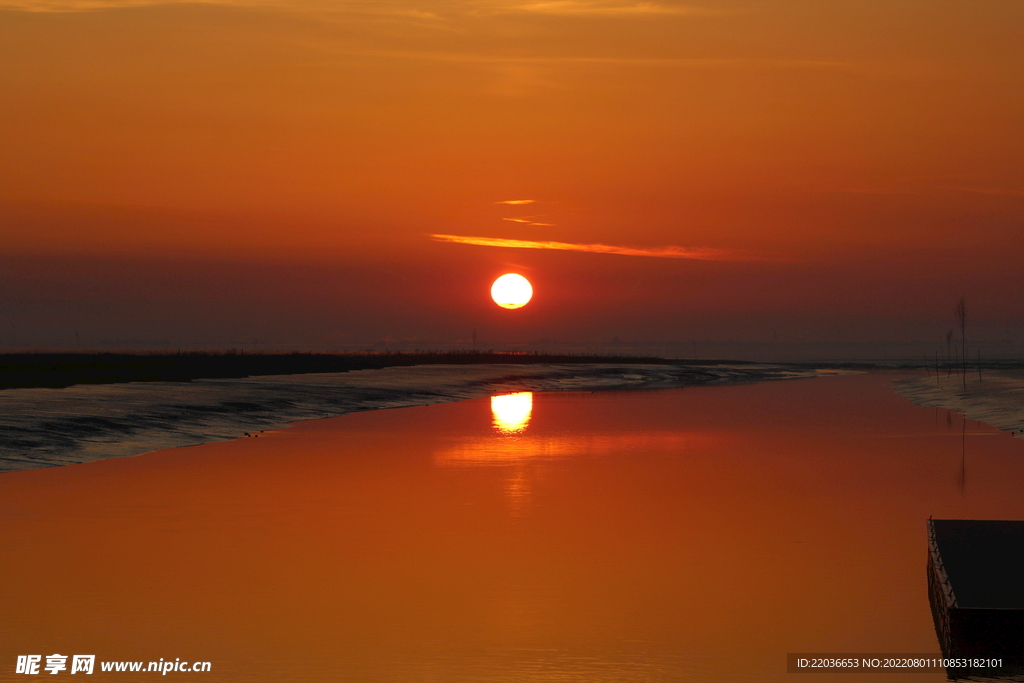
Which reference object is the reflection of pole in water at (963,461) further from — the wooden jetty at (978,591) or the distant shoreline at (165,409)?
the distant shoreline at (165,409)

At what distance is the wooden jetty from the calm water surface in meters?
0.82

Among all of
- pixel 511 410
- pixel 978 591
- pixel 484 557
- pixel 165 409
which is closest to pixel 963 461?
pixel 978 591

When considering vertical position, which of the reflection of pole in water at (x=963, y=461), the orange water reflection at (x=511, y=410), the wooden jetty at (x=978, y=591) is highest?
the orange water reflection at (x=511, y=410)

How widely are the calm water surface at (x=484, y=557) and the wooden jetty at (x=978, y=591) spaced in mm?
824

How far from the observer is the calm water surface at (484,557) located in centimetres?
1205

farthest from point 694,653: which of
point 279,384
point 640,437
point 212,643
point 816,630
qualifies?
point 279,384

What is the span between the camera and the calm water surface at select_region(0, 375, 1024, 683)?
12047 millimetres

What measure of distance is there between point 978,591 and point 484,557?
7.82 metres

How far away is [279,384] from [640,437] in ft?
107

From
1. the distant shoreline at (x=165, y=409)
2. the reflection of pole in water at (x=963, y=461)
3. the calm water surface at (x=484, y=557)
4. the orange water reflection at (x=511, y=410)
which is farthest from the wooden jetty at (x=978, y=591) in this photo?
the orange water reflection at (x=511, y=410)

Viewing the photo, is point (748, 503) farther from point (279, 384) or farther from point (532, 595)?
point (279, 384)

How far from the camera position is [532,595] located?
14.4 metres

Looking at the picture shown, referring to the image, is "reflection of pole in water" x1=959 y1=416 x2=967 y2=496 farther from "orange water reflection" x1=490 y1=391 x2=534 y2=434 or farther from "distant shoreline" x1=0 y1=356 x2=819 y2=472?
"distant shoreline" x1=0 y1=356 x2=819 y2=472

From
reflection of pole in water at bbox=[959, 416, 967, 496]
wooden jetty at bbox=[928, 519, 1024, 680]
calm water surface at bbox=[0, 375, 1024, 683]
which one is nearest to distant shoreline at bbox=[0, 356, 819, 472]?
calm water surface at bbox=[0, 375, 1024, 683]
